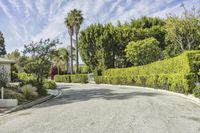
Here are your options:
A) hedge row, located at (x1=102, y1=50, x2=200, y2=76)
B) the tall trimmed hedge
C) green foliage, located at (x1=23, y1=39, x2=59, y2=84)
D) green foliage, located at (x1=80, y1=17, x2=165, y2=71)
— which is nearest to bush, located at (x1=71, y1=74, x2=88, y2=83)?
green foliage, located at (x1=80, y1=17, x2=165, y2=71)

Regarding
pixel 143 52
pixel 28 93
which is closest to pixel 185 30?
pixel 143 52

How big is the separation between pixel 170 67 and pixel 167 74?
0.97 metres

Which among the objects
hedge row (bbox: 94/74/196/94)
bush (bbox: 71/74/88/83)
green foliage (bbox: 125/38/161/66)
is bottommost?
hedge row (bbox: 94/74/196/94)

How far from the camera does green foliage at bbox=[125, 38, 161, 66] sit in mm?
49906


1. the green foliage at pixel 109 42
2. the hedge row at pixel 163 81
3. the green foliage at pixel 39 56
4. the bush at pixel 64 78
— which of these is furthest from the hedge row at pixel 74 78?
the green foliage at pixel 39 56

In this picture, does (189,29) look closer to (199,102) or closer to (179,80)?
(179,80)

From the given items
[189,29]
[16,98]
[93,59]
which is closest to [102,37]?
[93,59]

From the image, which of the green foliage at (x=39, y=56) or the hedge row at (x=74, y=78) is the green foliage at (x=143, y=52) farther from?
the green foliage at (x=39, y=56)

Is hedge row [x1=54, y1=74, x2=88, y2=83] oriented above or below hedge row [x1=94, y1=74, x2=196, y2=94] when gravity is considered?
above

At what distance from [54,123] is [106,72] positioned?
38.8 m

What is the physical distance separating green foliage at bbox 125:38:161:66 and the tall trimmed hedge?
17.5 feet

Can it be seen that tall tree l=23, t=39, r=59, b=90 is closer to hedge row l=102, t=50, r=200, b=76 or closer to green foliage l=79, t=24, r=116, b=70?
hedge row l=102, t=50, r=200, b=76

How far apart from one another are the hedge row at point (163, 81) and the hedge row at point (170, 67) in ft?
2.19

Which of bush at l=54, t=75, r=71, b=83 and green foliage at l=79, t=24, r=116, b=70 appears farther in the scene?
bush at l=54, t=75, r=71, b=83
